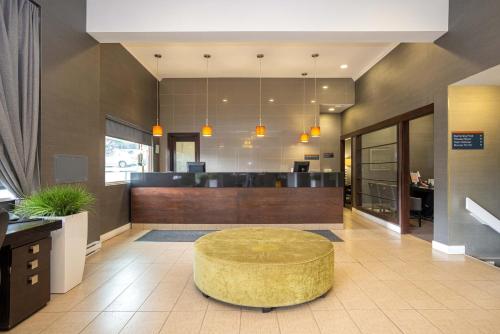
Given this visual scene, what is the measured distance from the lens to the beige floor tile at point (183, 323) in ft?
7.18

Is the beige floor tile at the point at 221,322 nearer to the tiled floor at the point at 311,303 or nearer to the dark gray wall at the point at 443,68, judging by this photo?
the tiled floor at the point at 311,303

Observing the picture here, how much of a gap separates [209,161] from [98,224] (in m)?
3.89

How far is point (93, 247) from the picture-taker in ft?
13.5

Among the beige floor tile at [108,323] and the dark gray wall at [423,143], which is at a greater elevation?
the dark gray wall at [423,143]

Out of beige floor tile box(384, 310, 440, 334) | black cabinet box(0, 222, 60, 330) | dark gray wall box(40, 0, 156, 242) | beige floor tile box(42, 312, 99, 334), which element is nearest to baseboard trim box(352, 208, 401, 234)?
beige floor tile box(384, 310, 440, 334)

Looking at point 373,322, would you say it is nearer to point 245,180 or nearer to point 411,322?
point 411,322

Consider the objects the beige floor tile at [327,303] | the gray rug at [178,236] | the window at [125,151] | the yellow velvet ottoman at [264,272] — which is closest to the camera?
the yellow velvet ottoman at [264,272]

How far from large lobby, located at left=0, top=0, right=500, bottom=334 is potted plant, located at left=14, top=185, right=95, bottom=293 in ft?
0.08

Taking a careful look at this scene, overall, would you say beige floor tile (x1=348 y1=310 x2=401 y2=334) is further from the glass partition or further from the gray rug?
the glass partition

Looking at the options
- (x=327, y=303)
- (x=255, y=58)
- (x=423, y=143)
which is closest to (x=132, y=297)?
(x=327, y=303)

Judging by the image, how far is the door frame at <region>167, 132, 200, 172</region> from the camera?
25.6ft

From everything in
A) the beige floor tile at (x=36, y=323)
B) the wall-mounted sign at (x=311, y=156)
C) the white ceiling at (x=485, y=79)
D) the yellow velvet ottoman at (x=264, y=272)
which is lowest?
the beige floor tile at (x=36, y=323)

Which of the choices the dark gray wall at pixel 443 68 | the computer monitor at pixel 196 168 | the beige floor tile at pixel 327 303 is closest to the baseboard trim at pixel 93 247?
the computer monitor at pixel 196 168

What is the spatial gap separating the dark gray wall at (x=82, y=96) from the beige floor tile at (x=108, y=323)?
197 cm
